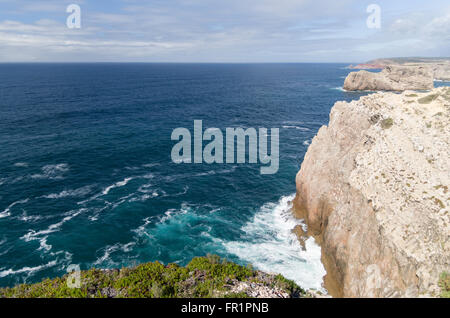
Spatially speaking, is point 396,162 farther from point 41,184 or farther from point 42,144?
point 42,144

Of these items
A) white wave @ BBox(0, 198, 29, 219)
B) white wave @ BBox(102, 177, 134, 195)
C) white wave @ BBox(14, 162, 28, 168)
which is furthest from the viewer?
white wave @ BBox(14, 162, 28, 168)

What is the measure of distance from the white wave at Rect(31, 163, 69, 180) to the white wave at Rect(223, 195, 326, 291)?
141ft

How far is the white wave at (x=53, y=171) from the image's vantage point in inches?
2299

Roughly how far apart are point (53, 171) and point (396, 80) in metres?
201

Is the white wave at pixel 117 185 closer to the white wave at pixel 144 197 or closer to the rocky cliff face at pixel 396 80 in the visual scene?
the white wave at pixel 144 197

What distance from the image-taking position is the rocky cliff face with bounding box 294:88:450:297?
2508cm

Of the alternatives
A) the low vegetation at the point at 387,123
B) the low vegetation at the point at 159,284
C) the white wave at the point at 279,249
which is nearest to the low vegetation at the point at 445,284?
the low vegetation at the point at 159,284

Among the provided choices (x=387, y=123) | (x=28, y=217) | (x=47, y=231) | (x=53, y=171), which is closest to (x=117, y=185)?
(x=47, y=231)

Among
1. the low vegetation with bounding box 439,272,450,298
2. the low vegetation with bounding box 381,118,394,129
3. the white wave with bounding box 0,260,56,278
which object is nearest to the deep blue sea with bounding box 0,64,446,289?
the white wave with bounding box 0,260,56,278

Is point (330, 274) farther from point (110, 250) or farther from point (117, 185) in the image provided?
point (117, 185)

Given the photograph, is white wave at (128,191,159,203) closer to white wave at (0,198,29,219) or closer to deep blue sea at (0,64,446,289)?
deep blue sea at (0,64,446,289)

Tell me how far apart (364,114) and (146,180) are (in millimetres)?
45744

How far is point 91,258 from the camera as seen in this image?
3834 cm
